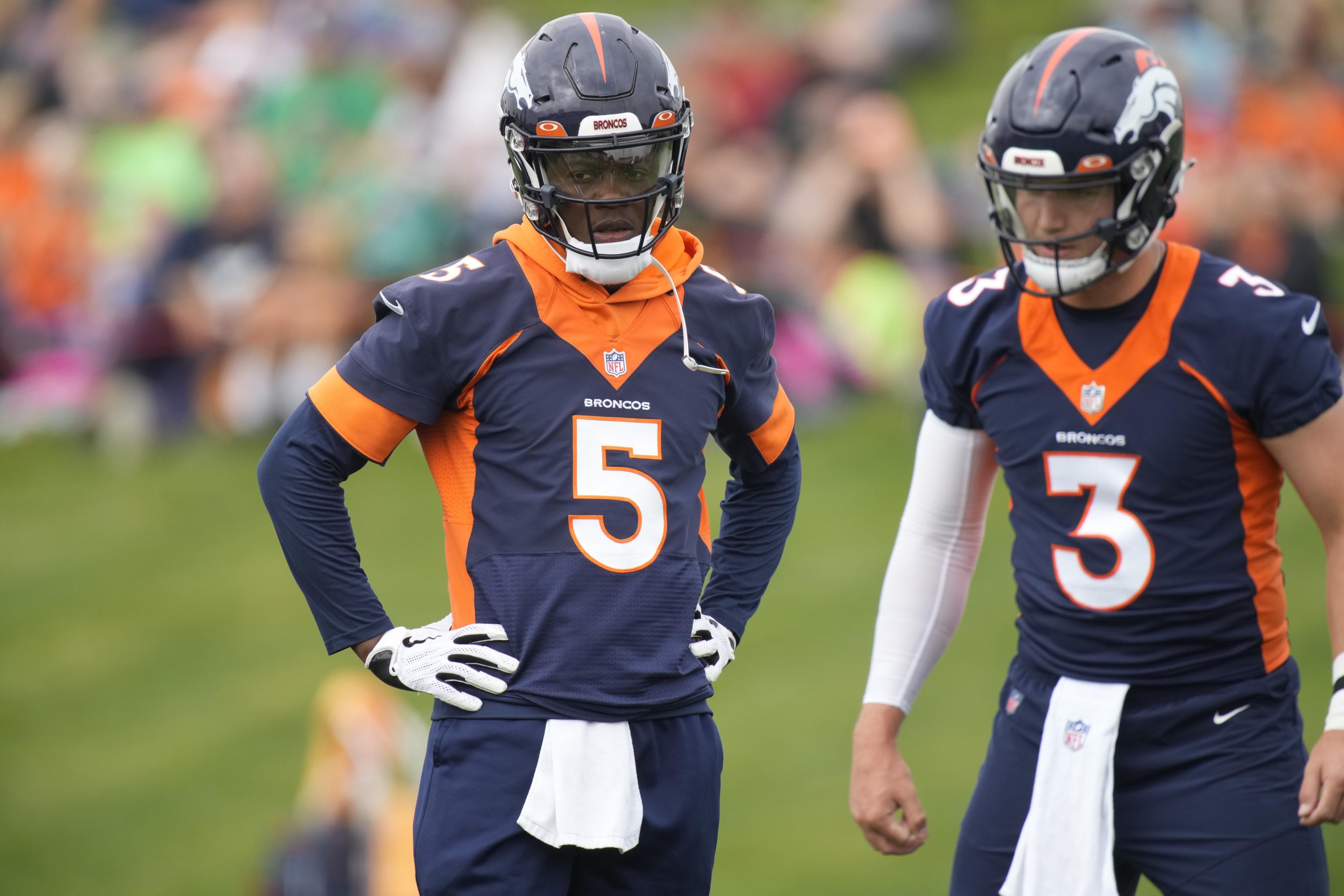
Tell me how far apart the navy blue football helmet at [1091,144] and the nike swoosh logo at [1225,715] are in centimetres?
82

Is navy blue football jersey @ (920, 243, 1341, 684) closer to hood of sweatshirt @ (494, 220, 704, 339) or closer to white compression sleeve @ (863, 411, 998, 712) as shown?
white compression sleeve @ (863, 411, 998, 712)

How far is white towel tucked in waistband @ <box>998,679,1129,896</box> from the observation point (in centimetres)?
282

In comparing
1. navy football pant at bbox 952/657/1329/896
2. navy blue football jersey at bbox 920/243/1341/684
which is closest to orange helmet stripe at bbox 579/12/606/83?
navy blue football jersey at bbox 920/243/1341/684

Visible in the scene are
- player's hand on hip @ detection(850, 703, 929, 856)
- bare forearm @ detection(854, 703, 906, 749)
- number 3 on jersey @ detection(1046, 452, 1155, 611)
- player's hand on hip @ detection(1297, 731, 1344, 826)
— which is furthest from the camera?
bare forearm @ detection(854, 703, 906, 749)

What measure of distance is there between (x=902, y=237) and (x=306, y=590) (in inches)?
286

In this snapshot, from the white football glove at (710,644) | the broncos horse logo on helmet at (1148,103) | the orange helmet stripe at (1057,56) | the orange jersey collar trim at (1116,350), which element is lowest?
the white football glove at (710,644)

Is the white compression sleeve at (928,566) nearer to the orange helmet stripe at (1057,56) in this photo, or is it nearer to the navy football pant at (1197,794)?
the navy football pant at (1197,794)

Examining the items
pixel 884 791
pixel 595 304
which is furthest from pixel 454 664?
pixel 884 791

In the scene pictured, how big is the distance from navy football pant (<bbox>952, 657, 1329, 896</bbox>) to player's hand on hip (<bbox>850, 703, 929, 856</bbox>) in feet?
0.45

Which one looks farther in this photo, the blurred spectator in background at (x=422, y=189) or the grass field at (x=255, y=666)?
the blurred spectator in background at (x=422, y=189)

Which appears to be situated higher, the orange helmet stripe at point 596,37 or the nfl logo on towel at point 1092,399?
the orange helmet stripe at point 596,37

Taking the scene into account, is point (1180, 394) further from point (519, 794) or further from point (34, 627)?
point (34, 627)

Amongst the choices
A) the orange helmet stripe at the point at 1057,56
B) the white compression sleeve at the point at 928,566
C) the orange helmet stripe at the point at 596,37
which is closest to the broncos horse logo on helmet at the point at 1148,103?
the orange helmet stripe at the point at 1057,56

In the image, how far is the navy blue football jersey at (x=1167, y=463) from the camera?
9.02ft
